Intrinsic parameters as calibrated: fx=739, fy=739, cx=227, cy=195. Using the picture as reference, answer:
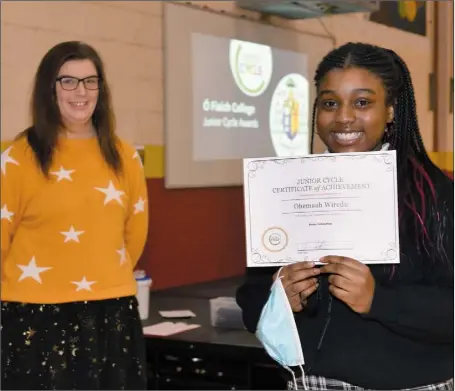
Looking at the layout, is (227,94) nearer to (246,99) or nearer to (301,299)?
(246,99)

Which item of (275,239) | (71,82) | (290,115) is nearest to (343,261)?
(275,239)

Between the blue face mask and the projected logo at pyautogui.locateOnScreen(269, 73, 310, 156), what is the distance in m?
3.27

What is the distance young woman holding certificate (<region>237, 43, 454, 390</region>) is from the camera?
4.17 feet

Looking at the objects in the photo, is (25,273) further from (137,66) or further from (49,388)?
(137,66)

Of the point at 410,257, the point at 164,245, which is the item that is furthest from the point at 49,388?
the point at 164,245

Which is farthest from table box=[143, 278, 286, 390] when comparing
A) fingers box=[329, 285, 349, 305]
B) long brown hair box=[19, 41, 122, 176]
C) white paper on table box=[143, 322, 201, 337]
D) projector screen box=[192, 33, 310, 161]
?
projector screen box=[192, 33, 310, 161]

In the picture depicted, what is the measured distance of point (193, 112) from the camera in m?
4.03

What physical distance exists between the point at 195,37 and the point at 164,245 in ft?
3.72

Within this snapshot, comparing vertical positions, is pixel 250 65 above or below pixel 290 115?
above

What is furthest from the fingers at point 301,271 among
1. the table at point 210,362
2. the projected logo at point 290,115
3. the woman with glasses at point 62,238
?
the projected logo at point 290,115

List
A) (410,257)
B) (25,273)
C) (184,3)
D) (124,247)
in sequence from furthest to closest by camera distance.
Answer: (184,3) < (124,247) < (25,273) < (410,257)

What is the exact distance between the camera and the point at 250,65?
441 centimetres

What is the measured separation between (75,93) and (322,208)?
99 cm

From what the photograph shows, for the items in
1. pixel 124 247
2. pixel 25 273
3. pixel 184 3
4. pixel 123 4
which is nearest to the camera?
pixel 25 273
